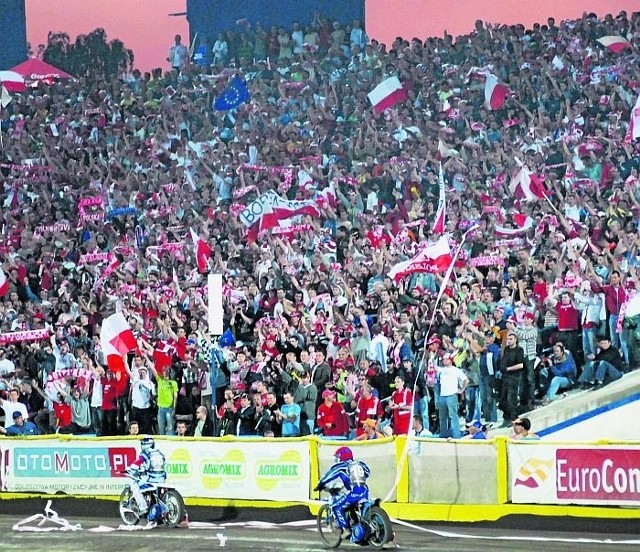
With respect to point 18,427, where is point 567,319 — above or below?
above

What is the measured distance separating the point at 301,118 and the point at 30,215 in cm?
774

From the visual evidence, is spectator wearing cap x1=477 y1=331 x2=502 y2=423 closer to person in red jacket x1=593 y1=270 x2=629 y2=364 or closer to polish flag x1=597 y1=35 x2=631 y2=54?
person in red jacket x1=593 y1=270 x2=629 y2=364

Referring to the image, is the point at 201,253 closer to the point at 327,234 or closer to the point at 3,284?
the point at 327,234

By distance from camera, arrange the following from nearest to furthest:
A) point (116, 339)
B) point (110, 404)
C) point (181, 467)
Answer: point (181, 467), point (110, 404), point (116, 339)

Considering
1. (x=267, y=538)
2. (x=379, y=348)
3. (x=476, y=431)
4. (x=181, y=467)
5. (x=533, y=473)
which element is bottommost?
(x=267, y=538)

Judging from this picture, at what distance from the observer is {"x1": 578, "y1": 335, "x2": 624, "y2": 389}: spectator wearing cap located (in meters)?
18.4

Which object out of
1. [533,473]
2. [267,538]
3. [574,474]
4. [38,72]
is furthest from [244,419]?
[38,72]

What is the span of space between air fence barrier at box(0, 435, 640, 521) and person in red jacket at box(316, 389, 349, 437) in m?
1.49

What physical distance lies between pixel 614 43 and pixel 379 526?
49.5 ft

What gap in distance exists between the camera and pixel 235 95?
107 feet

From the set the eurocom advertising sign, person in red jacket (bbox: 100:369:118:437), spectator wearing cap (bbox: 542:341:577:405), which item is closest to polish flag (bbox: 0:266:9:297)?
person in red jacket (bbox: 100:369:118:437)

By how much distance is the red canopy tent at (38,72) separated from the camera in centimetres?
3750

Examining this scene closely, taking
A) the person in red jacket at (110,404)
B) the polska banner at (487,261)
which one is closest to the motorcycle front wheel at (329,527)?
the polska banner at (487,261)

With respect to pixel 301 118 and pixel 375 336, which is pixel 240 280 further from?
pixel 301 118
